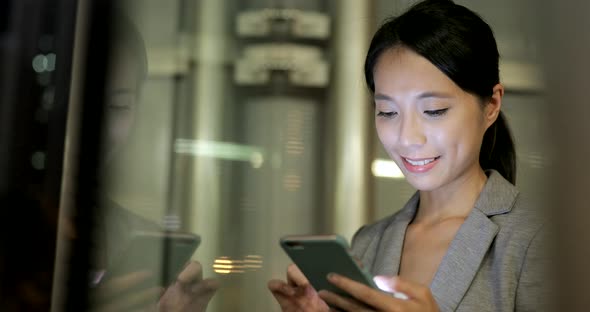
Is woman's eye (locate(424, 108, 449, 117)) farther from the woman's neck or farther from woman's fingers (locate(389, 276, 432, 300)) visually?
woman's fingers (locate(389, 276, 432, 300))

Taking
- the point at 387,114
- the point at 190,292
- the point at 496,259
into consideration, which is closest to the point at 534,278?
the point at 496,259

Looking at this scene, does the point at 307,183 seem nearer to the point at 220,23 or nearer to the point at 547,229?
the point at 220,23

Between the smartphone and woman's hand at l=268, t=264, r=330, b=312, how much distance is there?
134 millimetres

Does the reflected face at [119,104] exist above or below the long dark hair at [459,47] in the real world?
below

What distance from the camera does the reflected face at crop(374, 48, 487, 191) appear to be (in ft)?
2.62

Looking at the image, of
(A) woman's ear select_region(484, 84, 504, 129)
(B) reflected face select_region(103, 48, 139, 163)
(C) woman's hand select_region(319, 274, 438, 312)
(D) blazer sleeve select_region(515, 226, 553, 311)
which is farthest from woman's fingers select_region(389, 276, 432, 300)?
(B) reflected face select_region(103, 48, 139, 163)

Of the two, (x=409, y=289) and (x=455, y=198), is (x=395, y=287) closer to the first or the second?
(x=409, y=289)

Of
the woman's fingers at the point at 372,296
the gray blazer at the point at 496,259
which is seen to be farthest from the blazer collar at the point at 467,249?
the woman's fingers at the point at 372,296

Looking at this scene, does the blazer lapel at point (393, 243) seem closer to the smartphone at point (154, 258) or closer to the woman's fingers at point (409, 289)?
the woman's fingers at point (409, 289)

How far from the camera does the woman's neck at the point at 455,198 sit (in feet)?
2.83

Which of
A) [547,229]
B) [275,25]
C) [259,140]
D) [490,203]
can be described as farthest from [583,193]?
[275,25]

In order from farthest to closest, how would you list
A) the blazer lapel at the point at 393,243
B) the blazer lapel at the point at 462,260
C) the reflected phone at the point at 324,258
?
the blazer lapel at the point at 393,243 → the blazer lapel at the point at 462,260 → the reflected phone at the point at 324,258

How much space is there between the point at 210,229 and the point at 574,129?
1.89 ft

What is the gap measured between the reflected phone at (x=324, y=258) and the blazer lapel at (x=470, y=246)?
130 mm
